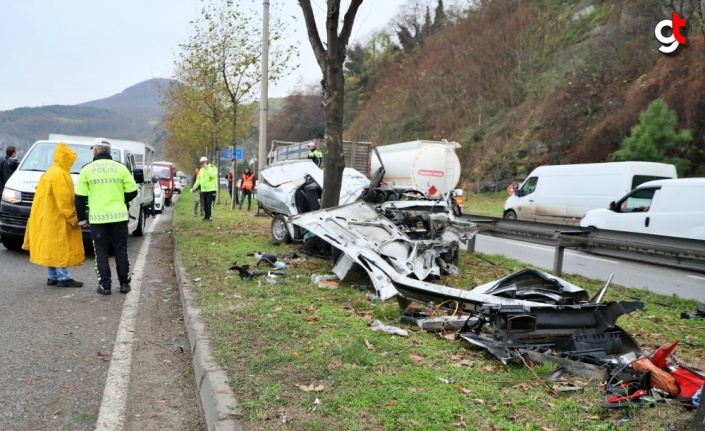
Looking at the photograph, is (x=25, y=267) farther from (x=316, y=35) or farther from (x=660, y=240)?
(x=660, y=240)

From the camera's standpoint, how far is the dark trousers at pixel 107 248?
638 centimetres

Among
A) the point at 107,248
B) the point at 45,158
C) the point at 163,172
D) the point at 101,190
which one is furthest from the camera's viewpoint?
the point at 163,172

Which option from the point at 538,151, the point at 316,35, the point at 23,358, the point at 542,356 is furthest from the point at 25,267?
the point at 538,151

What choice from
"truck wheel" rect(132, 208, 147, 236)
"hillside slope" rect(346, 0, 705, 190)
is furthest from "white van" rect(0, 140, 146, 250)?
"hillside slope" rect(346, 0, 705, 190)

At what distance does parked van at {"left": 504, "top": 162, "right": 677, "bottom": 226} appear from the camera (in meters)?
15.5

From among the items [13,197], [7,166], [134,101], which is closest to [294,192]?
[13,197]

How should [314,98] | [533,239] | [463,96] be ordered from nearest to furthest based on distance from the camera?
1. [533,239]
2. [463,96]
3. [314,98]

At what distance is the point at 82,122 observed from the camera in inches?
3588

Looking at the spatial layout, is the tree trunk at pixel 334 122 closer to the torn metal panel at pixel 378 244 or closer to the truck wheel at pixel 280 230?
the torn metal panel at pixel 378 244

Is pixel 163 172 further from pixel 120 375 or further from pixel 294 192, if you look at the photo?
pixel 120 375

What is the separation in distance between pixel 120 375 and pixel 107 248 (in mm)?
2856

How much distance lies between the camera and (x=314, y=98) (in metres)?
73.9

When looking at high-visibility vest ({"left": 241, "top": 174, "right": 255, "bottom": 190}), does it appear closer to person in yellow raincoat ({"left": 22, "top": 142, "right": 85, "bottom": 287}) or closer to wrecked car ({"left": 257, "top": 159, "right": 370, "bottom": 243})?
wrecked car ({"left": 257, "top": 159, "right": 370, "bottom": 243})

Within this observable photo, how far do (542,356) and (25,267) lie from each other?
7248 mm
